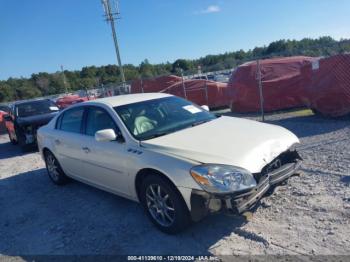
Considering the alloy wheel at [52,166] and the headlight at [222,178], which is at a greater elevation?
the headlight at [222,178]

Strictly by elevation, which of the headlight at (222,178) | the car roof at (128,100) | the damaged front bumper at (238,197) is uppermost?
the car roof at (128,100)

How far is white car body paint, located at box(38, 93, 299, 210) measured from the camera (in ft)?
11.7

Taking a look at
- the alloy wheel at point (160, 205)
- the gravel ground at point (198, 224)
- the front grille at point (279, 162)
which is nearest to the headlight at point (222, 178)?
the front grille at point (279, 162)

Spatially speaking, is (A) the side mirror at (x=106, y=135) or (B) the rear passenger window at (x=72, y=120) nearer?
(A) the side mirror at (x=106, y=135)

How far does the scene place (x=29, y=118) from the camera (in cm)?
1045

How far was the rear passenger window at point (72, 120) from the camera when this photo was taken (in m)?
5.43

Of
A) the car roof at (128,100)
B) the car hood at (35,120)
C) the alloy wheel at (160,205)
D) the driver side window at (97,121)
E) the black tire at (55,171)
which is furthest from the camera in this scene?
the car hood at (35,120)

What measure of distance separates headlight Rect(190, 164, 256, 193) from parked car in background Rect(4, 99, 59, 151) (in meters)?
8.00

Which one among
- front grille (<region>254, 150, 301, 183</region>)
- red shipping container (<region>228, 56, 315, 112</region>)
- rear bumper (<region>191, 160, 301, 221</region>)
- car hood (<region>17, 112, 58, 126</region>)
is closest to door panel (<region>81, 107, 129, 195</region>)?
rear bumper (<region>191, 160, 301, 221</region>)

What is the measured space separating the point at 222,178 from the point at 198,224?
0.92 meters

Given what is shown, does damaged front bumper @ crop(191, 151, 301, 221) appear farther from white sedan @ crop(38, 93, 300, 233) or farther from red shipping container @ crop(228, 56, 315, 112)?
red shipping container @ crop(228, 56, 315, 112)

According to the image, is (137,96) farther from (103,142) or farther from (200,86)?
(200,86)

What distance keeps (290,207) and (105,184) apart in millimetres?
2482

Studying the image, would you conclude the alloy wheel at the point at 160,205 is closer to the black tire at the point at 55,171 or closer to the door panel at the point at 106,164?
the door panel at the point at 106,164
